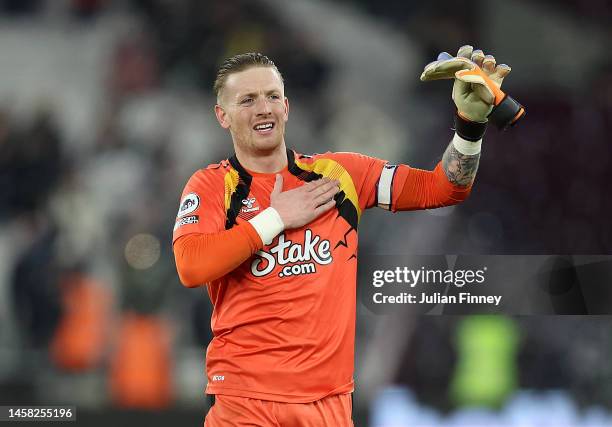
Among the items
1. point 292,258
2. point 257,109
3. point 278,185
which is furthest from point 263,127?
point 292,258

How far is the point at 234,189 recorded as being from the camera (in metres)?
3.10

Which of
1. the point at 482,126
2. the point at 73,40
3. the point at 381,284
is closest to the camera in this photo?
the point at 482,126

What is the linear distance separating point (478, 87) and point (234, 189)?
87 centimetres

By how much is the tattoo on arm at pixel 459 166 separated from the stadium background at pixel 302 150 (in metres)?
2.15

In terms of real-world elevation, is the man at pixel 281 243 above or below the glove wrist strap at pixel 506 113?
below

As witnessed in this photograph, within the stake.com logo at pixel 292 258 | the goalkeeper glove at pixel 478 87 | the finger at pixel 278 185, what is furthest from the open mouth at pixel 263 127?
the goalkeeper glove at pixel 478 87

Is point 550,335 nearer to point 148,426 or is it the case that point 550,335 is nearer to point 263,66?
point 148,426

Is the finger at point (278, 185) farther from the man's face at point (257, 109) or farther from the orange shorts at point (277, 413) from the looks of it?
the orange shorts at point (277, 413)

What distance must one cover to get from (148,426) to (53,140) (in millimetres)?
1732

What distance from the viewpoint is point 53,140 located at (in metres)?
5.34

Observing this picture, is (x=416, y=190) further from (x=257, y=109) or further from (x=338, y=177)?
(x=257, y=109)

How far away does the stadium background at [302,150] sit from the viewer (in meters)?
5.18

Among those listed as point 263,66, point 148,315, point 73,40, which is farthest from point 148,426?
point 263,66

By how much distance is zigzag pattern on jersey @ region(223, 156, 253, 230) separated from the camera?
3049 mm
